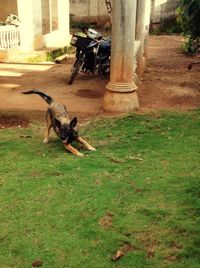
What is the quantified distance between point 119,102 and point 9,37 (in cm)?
677

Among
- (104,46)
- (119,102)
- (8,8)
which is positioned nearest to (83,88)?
(104,46)

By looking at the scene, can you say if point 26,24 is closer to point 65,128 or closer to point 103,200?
point 65,128

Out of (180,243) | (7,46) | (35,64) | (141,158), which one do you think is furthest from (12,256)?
(7,46)

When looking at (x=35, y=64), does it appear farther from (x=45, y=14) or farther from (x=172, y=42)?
(x=172, y=42)

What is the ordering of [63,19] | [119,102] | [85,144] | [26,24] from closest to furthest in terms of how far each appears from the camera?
1. [85,144]
2. [119,102]
3. [26,24]
4. [63,19]

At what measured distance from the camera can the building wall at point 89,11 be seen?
21.8 metres

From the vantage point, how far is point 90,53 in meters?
9.05

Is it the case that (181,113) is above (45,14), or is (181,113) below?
below

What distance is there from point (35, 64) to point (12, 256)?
907cm

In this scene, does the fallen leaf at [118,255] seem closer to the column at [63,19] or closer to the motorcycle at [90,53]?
the motorcycle at [90,53]

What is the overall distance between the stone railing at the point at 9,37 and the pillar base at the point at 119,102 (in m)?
6.31

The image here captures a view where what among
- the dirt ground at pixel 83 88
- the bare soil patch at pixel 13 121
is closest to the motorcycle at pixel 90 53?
the dirt ground at pixel 83 88

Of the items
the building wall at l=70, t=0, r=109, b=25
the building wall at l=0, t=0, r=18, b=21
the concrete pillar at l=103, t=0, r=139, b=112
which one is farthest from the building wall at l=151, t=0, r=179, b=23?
the concrete pillar at l=103, t=0, r=139, b=112

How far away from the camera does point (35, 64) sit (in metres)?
11.6
